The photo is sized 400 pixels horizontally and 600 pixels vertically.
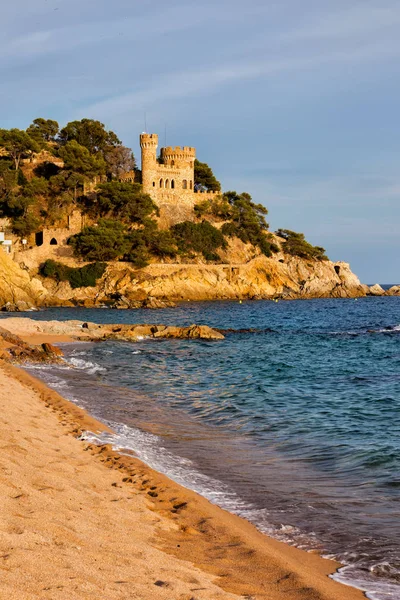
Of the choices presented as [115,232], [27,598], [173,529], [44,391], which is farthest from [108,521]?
[115,232]

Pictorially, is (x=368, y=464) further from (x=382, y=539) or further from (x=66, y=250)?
(x=66, y=250)

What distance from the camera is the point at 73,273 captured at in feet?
215

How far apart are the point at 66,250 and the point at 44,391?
5629cm

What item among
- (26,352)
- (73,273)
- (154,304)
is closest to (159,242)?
(73,273)

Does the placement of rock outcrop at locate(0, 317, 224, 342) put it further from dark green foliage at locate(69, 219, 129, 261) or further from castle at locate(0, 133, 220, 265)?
castle at locate(0, 133, 220, 265)

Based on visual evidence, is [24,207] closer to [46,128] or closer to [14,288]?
[14,288]

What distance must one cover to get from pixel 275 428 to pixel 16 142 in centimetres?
7506

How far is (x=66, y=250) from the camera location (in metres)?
69.1

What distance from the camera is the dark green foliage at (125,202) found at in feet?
238

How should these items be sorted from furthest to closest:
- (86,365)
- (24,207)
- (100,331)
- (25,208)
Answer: (25,208), (24,207), (100,331), (86,365)

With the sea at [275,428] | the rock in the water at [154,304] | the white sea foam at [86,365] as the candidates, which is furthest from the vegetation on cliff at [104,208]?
the white sea foam at [86,365]

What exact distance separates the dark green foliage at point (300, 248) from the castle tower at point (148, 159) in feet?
68.0

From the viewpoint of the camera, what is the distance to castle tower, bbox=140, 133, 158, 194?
7925 cm

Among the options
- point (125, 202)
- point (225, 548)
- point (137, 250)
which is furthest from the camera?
point (125, 202)
